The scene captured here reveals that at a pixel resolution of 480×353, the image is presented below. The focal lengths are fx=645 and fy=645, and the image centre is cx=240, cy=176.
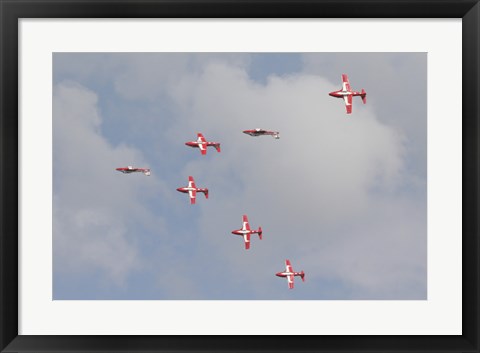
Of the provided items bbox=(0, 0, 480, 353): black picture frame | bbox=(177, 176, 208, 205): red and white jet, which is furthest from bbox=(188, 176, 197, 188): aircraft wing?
bbox=(0, 0, 480, 353): black picture frame

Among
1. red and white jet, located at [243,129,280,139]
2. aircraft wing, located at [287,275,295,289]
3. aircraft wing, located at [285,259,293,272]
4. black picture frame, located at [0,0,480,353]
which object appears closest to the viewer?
black picture frame, located at [0,0,480,353]

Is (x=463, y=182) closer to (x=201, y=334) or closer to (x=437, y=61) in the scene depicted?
(x=437, y=61)

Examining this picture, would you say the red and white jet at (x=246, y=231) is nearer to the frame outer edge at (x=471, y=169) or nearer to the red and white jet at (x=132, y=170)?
the red and white jet at (x=132, y=170)

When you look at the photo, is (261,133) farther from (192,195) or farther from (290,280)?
(290,280)

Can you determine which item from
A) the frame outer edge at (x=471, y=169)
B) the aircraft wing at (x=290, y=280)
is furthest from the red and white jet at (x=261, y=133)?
the frame outer edge at (x=471, y=169)

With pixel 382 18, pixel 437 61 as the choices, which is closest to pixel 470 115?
pixel 437 61

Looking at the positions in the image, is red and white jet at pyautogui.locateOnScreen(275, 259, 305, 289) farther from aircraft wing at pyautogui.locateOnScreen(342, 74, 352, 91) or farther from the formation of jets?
aircraft wing at pyautogui.locateOnScreen(342, 74, 352, 91)

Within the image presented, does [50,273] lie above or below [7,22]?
below

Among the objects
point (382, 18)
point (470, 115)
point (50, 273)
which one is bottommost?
point (50, 273)
